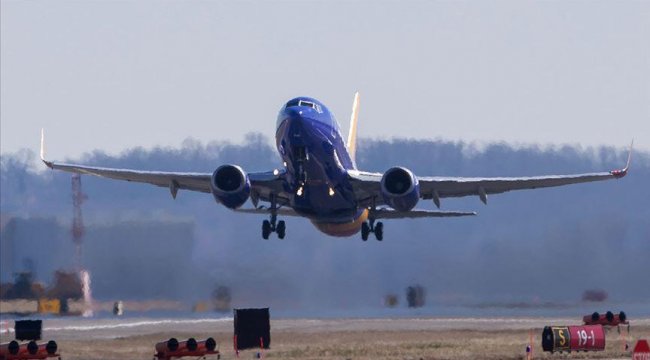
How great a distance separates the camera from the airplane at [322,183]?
5509 cm

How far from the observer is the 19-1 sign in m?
50.3

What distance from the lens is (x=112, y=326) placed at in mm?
66500

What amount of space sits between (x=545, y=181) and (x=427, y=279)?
32.2 ft

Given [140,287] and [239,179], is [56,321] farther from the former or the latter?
[239,179]

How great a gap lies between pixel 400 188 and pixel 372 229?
29.0 feet

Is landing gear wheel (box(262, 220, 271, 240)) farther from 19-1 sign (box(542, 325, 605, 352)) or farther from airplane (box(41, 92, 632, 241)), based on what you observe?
19-1 sign (box(542, 325, 605, 352))

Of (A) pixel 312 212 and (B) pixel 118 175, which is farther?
(B) pixel 118 175

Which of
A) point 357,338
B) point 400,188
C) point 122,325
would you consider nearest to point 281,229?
point 357,338

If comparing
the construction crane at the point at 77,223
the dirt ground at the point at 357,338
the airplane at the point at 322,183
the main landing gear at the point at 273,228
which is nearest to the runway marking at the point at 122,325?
the dirt ground at the point at 357,338

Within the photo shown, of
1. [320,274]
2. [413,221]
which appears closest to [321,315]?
[320,274]

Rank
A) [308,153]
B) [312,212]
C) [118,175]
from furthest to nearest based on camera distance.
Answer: [118,175] < [312,212] < [308,153]

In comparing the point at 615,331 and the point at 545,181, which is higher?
the point at 545,181

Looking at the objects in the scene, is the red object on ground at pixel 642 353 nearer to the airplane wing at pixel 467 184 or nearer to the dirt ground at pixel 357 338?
the dirt ground at pixel 357 338

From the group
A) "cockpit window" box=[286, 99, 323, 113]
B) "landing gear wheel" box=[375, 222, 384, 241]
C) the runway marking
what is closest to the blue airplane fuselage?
"cockpit window" box=[286, 99, 323, 113]
